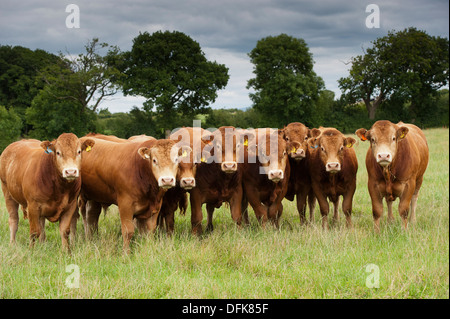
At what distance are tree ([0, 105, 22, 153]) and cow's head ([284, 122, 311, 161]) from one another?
87.9 feet

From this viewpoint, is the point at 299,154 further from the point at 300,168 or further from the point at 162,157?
the point at 162,157

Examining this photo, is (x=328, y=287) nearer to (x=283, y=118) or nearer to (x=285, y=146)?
(x=285, y=146)

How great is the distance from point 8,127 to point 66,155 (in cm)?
2915

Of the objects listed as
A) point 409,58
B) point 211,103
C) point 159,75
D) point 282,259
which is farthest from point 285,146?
point 409,58

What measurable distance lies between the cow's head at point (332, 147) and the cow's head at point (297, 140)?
1.12 ft

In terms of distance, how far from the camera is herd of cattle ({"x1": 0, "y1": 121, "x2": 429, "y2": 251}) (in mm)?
6875

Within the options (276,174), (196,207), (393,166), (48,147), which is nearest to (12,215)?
(48,147)

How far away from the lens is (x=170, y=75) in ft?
119

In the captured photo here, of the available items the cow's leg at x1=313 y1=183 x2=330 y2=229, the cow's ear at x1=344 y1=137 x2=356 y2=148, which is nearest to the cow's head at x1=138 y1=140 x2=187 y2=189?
the cow's leg at x1=313 y1=183 x2=330 y2=229

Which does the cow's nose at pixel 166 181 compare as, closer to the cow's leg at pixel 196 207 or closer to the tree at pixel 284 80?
the cow's leg at pixel 196 207

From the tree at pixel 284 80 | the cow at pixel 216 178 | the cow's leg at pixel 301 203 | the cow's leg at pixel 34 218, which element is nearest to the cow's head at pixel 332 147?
the cow's leg at pixel 301 203

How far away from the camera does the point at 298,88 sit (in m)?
37.7

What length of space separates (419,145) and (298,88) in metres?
29.7

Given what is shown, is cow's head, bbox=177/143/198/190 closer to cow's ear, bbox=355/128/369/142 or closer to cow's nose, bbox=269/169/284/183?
cow's nose, bbox=269/169/284/183
